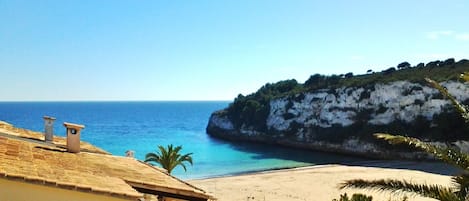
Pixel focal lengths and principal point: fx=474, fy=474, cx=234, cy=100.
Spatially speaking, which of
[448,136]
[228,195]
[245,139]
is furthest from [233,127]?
[228,195]

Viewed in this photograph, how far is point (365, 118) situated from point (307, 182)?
2947cm

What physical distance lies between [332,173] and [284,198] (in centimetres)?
1394

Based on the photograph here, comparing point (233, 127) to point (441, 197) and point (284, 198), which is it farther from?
point (441, 197)

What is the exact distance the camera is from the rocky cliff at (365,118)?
59625 millimetres

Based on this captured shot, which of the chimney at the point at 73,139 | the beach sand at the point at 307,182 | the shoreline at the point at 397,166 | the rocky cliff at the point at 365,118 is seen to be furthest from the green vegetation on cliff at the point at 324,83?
the chimney at the point at 73,139

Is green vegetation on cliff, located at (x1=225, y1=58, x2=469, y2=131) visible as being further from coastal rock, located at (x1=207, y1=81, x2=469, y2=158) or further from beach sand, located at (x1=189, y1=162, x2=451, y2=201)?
beach sand, located at (x1=189, y1=162, x2=451, y2=201)

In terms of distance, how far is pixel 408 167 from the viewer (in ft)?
169

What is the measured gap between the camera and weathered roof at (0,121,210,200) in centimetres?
686

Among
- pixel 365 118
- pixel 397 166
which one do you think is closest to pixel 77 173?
pixel 397 166

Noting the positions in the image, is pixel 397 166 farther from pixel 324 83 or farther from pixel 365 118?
pixel 324 83

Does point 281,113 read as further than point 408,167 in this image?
Yes

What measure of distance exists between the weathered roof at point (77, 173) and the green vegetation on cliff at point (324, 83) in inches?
2324

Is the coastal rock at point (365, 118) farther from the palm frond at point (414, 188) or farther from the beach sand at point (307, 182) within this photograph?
the palm frond at point (414, 188)

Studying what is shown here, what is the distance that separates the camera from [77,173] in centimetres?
808
